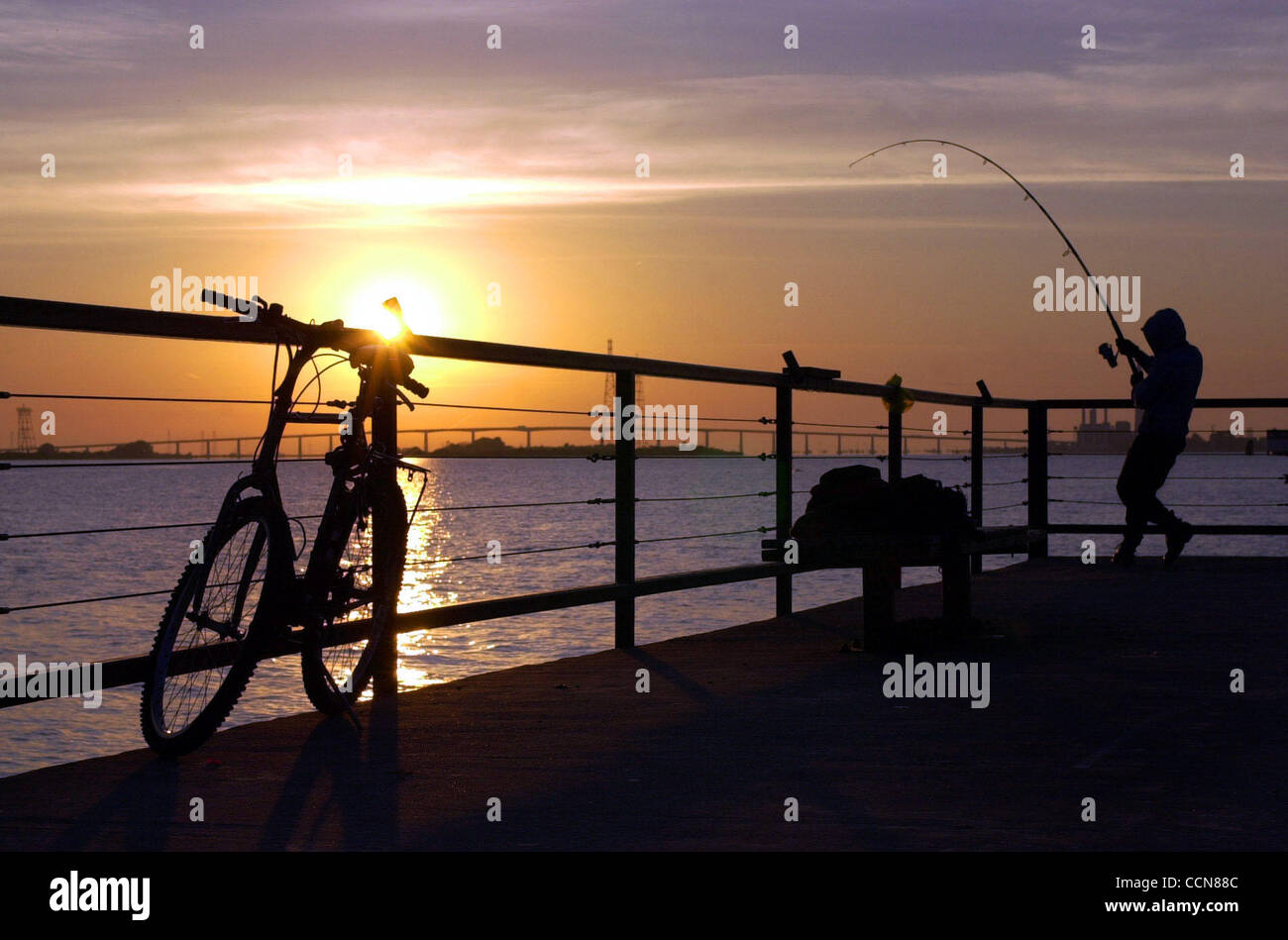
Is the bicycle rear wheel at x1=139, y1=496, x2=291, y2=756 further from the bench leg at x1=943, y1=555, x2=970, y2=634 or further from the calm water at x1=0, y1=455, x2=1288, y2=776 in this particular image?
the bench leg at x1=943, y1=555, x2=970, y2=634

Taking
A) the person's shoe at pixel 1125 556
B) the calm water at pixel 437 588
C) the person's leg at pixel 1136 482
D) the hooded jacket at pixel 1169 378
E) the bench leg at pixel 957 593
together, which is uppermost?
the hooded jacket at pixel 1169 378

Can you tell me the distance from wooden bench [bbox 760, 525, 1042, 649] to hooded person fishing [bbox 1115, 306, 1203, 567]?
118 inches

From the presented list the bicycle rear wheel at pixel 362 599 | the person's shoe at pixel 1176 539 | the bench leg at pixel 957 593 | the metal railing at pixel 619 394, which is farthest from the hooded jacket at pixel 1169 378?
the bicycle rear wheel at pixel 362 599

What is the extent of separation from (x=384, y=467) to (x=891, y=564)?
245cm

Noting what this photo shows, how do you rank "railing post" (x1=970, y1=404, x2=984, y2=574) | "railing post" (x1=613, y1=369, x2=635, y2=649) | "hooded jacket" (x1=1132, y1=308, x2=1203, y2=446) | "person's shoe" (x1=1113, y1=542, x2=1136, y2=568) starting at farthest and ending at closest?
"railing post" (x1=970, y1=404, x2=984, y2=574) → "person's shoe" (x1=1113, y1=542, x2=1136, y2=568) → "hooded jacket" (x1=1132, y1=308, x2=1203, y2=446) → "railing post" (x1=613, y1=369, x2=635, y2=649)

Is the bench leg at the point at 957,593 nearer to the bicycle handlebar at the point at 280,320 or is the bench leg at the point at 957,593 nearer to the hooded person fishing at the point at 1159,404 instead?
the bicycle handlebar at the point at 280,320

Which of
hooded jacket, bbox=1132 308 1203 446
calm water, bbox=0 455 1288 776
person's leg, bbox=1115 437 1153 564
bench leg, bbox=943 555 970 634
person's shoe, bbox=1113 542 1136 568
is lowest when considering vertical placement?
calm water, bbox=0 455 1288 776

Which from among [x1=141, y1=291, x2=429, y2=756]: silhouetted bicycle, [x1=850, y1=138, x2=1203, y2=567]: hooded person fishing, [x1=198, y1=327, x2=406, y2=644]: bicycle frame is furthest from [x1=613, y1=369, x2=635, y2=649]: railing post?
[x1=850, y1=138, x2=1203, y2=567]: hooded person fishing

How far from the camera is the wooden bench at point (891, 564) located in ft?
20.2

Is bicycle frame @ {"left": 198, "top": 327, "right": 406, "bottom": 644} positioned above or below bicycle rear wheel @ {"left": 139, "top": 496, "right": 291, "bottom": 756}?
above

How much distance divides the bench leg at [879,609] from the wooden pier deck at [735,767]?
0.10 meters

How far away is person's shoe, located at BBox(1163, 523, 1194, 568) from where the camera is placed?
1020 centimetres

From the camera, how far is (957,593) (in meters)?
6.61
